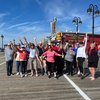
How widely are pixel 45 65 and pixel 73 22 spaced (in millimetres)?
23757

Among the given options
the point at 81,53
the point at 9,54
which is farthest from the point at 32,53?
the point at 81,53

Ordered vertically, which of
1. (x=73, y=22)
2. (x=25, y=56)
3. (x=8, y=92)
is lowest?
(x=8, y=92)

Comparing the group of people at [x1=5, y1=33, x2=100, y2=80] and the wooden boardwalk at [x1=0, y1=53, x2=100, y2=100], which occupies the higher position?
the group of people at [x1=5, y1=33, x2=100, y2=80]

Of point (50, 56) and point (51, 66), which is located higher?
point (50, 56)

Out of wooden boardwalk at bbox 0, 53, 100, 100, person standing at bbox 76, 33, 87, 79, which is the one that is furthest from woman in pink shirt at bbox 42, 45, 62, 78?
wooden boardwalk at bbox 0, 53, 100, 100

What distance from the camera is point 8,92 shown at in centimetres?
1150

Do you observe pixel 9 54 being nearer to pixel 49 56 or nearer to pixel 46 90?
pixel 49 56

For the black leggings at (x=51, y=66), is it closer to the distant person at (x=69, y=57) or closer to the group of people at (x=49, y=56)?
the group of people at (x=49, y=56)

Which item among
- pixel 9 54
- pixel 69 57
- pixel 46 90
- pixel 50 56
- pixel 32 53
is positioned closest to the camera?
pixel 46 90

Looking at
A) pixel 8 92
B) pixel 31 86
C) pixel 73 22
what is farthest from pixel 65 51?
pixel 73 22

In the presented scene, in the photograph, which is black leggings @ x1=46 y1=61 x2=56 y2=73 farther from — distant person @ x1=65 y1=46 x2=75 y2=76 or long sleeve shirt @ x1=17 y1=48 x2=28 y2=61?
long sleeve shirt @ x1=17 y1=48 x2=28 y2=61

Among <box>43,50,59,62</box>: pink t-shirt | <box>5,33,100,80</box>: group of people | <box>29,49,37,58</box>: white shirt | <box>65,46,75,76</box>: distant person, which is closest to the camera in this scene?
<box>43,50,59,62</box>: pink t-shirt

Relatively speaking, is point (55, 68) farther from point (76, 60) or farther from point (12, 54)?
point (12, 54)

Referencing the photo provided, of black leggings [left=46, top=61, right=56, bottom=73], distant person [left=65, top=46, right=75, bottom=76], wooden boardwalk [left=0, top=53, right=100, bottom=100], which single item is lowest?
wooden boardwalk [left=0, top=53, right=100, bottom=100]
